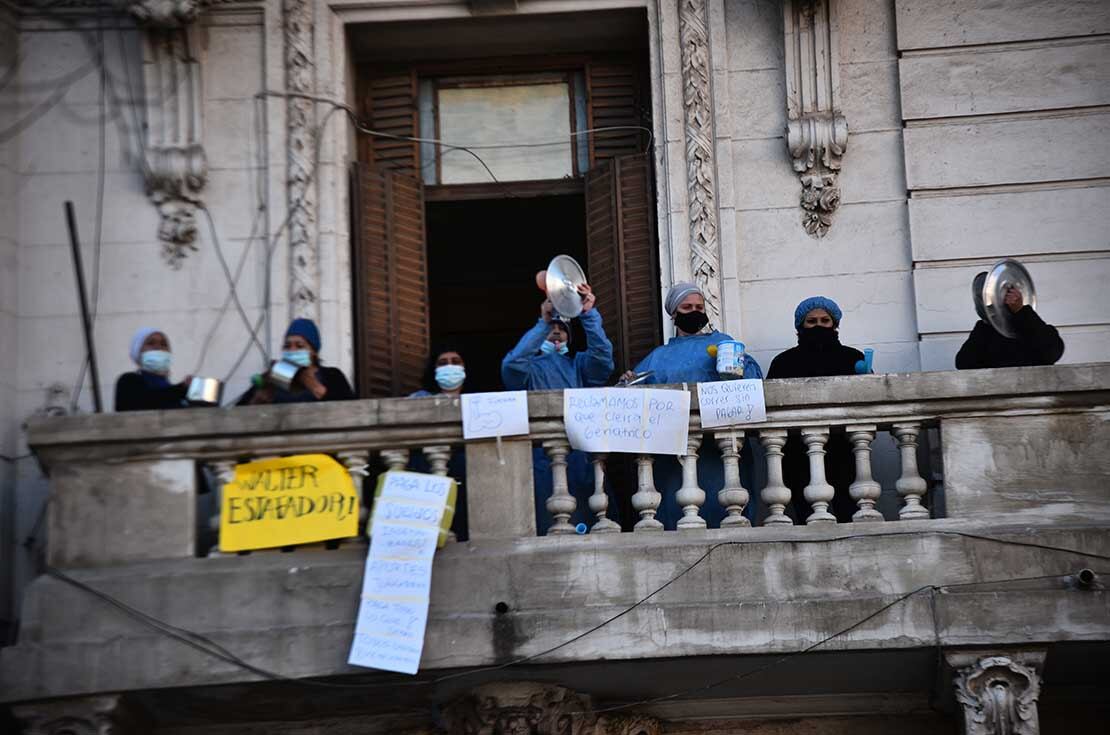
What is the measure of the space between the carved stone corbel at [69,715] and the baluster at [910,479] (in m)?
4.44

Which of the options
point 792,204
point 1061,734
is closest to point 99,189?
point 792,204

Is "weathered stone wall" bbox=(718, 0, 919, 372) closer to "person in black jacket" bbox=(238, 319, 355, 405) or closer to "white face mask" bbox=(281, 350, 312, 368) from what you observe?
"person in black jacket" bbox=(238, 319, 355, 405)

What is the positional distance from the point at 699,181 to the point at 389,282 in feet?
7.13

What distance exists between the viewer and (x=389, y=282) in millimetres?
14195

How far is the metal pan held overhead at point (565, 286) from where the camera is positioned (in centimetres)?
1238

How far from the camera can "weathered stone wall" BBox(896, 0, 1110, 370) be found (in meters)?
13.6

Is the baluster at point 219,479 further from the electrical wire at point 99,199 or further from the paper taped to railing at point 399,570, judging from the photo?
the electrical wire at point 99,199

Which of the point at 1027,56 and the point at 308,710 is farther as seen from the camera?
the point at 1027,56

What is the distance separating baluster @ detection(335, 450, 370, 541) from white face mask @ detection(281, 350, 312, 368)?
2.60 feet

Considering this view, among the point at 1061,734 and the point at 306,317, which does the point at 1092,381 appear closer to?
the point at 1061,734

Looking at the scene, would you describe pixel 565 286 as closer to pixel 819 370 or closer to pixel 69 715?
pixel 819 370

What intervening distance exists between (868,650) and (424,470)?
8.99ft

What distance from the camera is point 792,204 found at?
548 inches

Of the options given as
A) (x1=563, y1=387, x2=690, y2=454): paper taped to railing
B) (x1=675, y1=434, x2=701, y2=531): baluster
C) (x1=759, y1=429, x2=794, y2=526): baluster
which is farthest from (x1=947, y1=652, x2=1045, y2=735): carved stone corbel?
(x1=563, y1=387, x2=690, y2=454): paper taped to railing
